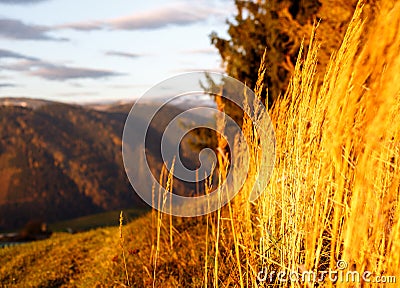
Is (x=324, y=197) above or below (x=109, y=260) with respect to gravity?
above

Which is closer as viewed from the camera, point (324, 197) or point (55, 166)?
point (324, 197)

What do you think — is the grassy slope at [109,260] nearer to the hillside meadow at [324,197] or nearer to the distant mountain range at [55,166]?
the hillside meadow at [324,197]

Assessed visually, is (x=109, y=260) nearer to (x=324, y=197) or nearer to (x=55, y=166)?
(x=324, y=197)

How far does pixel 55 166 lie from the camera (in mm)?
66688

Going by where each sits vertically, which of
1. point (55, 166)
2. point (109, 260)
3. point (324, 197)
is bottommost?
point (55, 166)

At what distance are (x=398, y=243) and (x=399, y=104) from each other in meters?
0.64

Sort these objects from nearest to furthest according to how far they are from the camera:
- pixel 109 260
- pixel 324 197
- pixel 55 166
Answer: pixel 324 197 → pixel 109 260 → pixel 55 166

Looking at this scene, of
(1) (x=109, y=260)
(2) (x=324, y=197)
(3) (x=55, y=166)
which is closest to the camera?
(2) (x=324, y=197)

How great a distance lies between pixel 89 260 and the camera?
605cm

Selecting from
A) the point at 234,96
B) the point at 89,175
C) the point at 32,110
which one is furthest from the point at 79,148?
the point at 234,96

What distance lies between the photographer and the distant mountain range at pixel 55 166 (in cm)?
5953

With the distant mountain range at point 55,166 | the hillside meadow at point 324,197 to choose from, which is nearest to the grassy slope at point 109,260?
the hillside meadow at point 324,197

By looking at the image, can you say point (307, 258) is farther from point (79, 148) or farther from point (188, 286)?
point (79, 148)

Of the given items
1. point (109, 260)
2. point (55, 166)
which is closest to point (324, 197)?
point (109, 260)
